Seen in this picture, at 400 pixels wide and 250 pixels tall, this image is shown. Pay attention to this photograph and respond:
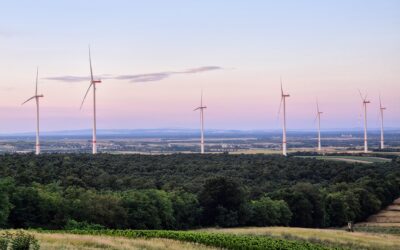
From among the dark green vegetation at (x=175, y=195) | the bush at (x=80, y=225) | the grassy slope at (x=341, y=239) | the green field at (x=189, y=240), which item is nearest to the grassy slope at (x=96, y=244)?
the green field at (x=189, y=240)

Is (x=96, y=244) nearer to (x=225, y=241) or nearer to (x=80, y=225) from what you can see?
(x=225, y=241)

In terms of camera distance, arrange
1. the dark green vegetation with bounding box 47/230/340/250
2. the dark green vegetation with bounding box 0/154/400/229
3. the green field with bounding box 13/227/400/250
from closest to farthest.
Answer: the green field with bounding box 13/227/400/250
the dark green vegetation with bounding box 47/230/340/250
the dark green vegetation with bounding box 0/154/400/229

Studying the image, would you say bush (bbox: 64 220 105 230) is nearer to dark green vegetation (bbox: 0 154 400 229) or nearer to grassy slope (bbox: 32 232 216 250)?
dark green vegetation (bbox: 0 154 400 229)

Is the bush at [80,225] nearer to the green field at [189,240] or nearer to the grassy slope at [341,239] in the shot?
the green field at [189,240]

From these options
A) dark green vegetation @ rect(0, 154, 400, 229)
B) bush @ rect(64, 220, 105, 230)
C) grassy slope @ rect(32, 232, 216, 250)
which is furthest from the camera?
dark green vegetation @ rect(0, 154, 400, 229)

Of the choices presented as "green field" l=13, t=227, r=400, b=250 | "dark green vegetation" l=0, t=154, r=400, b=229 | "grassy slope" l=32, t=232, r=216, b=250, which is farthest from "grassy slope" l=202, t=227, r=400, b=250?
"grassy slope" l=32, t=232, r=216, b=250

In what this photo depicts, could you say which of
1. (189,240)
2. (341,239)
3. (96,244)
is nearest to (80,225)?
(189,240)

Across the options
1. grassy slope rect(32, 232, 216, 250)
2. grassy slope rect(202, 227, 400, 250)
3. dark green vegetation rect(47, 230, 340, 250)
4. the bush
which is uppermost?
grassy slope rect(32, 232, 216, 250)

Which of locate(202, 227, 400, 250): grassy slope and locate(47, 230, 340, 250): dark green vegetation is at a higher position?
locate(47, 230, 340, 250): dark green vegetation
